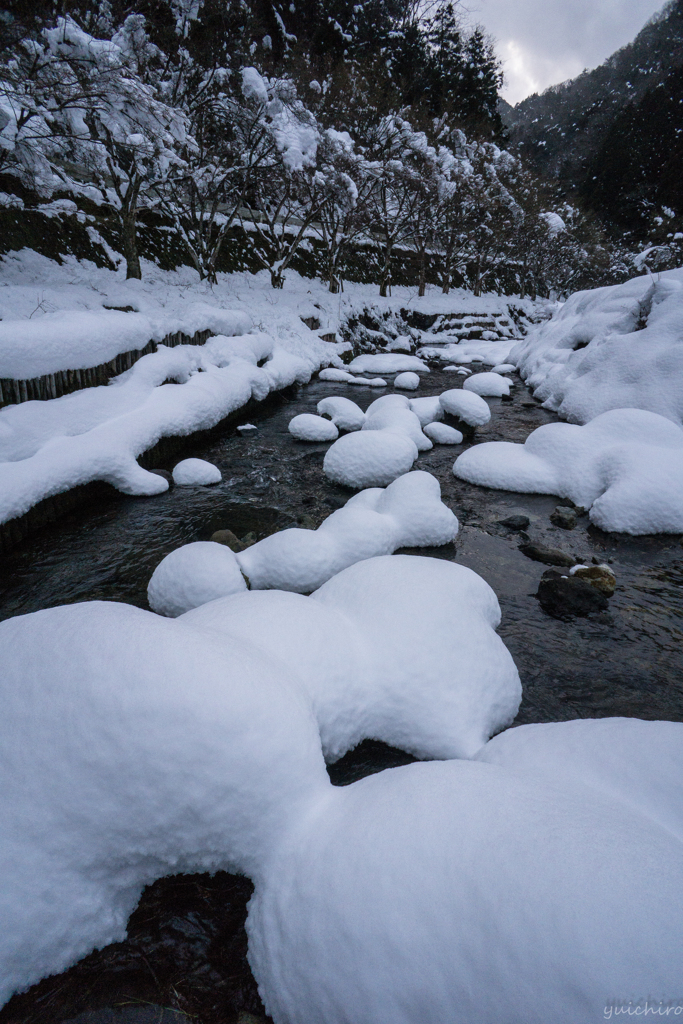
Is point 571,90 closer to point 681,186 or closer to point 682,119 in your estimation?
point 682,119

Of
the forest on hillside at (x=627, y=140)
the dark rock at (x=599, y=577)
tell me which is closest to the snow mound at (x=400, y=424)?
the dark rock at (x=599, y=577)

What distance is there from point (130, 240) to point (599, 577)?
38.9 ft

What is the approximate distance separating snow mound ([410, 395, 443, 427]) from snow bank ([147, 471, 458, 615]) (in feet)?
12.1

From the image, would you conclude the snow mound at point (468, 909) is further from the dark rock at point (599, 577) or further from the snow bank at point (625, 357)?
the snow bank at point (625, 357)

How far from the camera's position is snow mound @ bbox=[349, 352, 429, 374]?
1283 centimetres

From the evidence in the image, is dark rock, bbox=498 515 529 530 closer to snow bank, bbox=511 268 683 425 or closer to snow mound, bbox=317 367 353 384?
snow bank, bbox=511 268 683 425

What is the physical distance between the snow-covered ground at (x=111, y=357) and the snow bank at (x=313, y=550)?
6.39 ft

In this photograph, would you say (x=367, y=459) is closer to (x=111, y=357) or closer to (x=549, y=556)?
(x=549, y=556)

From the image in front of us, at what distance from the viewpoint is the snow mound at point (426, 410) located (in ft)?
25.8

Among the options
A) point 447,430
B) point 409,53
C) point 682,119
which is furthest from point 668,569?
point 682,119

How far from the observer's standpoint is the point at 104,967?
1.48 m

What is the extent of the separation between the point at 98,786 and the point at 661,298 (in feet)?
32.2

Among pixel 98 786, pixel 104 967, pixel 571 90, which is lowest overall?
pixel 104 967

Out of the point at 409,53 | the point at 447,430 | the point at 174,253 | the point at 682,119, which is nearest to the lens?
the point at 447,430
